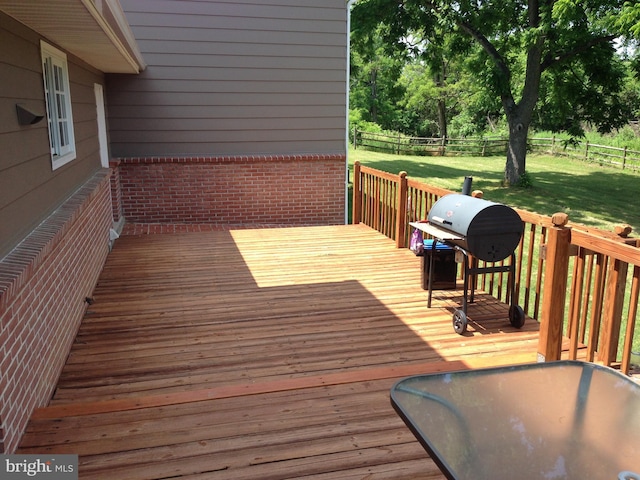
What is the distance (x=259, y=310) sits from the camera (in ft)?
15.6

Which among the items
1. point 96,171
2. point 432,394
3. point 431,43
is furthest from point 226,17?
point 431,43

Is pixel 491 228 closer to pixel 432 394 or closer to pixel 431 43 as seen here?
pixel 432 394

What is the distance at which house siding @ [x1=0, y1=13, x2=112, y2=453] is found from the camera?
2.58 metres

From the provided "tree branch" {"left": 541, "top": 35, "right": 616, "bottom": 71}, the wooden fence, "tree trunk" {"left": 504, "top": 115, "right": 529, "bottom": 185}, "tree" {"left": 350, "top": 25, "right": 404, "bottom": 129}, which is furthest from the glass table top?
"tree" {"left": 350, "top": 25, "right": 404, "bottom": 129}

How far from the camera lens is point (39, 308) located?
3121 millimetres

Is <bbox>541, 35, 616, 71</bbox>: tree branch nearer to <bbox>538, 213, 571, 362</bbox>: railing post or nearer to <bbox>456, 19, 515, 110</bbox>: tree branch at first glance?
<bbox>456, 19, 515, 110</bbox>: tree branch

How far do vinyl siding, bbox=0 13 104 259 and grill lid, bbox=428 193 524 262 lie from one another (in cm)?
303

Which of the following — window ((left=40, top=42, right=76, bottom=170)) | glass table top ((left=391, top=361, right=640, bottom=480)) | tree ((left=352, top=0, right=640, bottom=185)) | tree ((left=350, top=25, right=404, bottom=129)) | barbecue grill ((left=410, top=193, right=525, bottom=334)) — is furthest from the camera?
tree ((left=350, top=25, right=404, bottom=129))

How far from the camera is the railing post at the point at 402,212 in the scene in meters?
6.64

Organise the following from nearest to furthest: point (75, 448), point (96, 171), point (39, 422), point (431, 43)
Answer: point (75, 448) < point (39, 422) < point (96, 171) < point (431, 43)

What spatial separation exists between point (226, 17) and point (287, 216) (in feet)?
10.8

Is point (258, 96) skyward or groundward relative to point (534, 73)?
groundward

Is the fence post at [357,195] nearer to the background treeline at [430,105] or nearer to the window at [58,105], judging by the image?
the window at [58,105]

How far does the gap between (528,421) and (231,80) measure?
792 centimetres
